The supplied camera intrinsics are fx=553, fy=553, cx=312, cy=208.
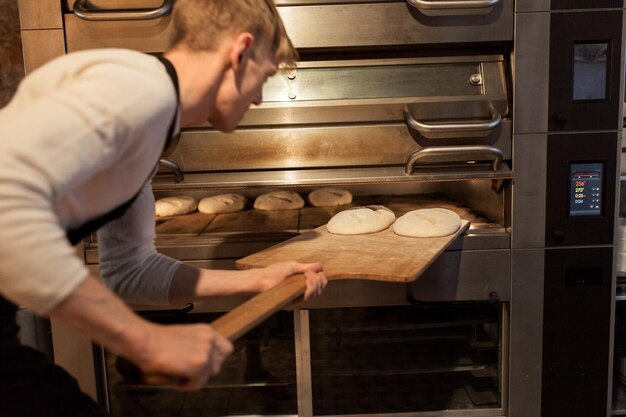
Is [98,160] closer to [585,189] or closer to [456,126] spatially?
[456,126]

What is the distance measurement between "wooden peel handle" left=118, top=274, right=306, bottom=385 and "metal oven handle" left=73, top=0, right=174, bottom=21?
0.92m

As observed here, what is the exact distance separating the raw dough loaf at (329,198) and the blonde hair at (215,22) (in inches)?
41.5

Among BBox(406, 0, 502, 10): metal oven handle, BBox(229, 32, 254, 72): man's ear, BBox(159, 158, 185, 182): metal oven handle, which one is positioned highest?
BBox(406, 0, 502, 10): metal oven handle

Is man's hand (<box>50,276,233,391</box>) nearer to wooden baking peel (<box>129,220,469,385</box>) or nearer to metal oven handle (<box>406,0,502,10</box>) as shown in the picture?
wooden baking peel (<box>129,220,469,385</box>)

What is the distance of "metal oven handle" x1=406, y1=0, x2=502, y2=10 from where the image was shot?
1.58m

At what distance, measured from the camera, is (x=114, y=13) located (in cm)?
157

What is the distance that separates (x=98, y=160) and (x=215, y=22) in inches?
13.5

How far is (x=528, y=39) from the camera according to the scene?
1.62 meters

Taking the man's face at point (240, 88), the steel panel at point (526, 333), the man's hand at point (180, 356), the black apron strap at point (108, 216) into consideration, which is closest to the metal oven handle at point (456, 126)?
the steel panel at point (526, 333)

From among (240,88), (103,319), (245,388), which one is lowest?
(245,388)

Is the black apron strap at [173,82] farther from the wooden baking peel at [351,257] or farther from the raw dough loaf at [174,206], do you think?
the raw dough loaf at [174,206]

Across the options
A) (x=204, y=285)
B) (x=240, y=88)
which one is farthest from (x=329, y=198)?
(x=240, y=88)

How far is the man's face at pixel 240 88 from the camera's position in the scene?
A: 905 mm

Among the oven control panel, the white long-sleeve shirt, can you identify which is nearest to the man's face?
the white long-sleeve shirt
